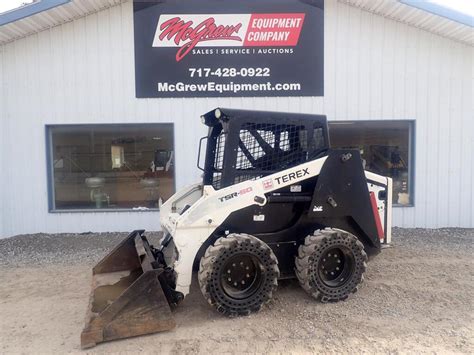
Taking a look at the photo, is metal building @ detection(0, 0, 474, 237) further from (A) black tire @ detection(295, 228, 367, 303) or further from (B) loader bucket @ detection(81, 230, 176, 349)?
(B) loader bucket @ detection(81, 230, 176, 349)

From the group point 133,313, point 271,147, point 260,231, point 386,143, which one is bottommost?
point 133,313

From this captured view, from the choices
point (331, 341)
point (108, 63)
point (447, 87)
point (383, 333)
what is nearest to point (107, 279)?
point (331, 341)

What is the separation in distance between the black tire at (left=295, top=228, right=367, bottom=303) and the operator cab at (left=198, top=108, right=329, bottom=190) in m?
1.00

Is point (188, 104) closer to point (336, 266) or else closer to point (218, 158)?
point (218, 158)

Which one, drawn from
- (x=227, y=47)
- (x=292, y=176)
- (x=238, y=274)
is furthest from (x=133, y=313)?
(x=227, y=47)

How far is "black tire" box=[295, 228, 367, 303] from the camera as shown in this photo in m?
4.37

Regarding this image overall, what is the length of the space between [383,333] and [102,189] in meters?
6.68

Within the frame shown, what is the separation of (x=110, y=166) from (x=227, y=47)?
3.70 meters

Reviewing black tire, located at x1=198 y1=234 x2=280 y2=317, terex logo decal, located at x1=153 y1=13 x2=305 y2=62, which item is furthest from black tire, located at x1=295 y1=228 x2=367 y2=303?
terex logo decal, located at x1=153 y1=13 x2=305 y2=62

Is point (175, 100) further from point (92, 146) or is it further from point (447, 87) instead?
point (447, 87)

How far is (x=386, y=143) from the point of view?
8594 millimetres

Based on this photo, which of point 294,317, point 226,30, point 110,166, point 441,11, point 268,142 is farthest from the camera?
point 110,166

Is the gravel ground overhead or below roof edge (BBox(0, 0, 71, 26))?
below

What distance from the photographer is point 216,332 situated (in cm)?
384
